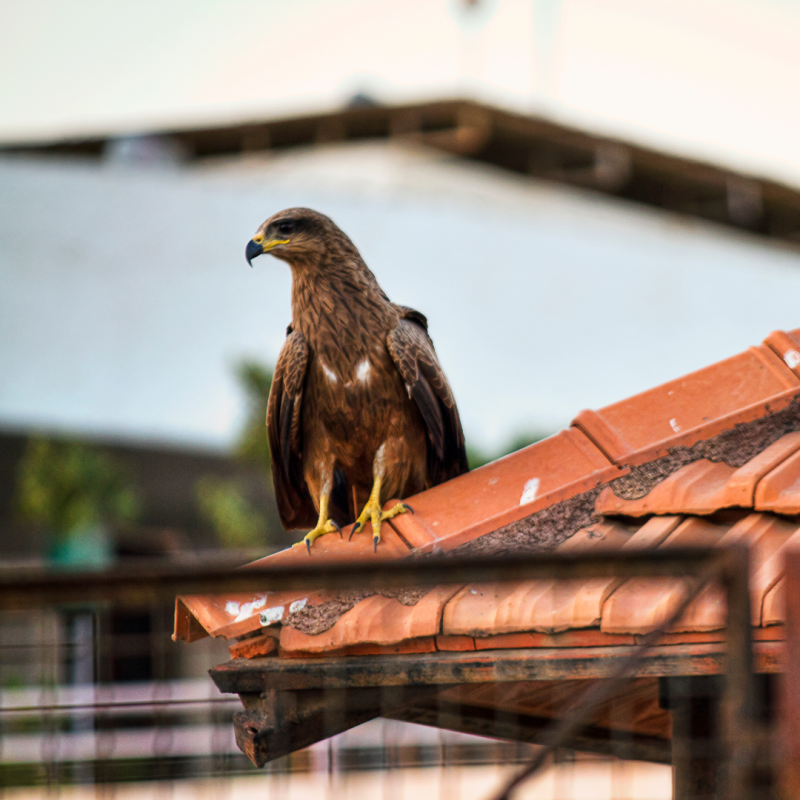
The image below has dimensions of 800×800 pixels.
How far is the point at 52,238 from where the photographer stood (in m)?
17.0

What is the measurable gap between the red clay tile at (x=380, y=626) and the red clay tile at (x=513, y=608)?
2.0 inches

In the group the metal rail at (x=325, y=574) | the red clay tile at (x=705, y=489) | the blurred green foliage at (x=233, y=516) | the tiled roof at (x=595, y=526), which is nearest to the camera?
the metal rail at (x=325, y=574)

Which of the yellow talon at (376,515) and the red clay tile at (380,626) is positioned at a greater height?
the yellow talon at (376,515)

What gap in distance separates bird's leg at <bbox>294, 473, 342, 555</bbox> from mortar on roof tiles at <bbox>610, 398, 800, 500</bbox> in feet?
3.25

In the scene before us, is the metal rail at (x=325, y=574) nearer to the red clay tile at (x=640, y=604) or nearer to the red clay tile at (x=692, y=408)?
the red clay tile at (x=640, y=604)

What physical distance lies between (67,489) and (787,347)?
1405cm

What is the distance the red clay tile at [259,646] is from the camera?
9.80 feet

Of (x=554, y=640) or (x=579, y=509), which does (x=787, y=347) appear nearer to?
(x=579, y=509)

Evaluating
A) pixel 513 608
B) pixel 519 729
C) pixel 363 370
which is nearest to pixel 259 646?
pixel 513 608

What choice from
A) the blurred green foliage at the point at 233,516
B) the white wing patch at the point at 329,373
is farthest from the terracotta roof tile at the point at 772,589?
the blurred green foliage at the point at 233,516

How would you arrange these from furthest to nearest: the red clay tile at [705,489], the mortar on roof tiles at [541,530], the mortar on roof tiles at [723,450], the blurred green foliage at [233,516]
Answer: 1. the blurred green foliage at [233,516]
2. the mortar on roof tiles at [723,450]
3. the mortar on roof tiles at [541,530]
4. the red clay tile at [705,489]

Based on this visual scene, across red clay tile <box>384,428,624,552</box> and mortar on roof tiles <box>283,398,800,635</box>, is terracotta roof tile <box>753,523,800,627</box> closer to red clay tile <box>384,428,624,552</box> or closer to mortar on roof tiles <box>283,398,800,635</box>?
mortar on roof tiles <box>283,398,800,635</box>

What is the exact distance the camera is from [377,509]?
3375mm

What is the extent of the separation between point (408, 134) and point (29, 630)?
37.8 ft
